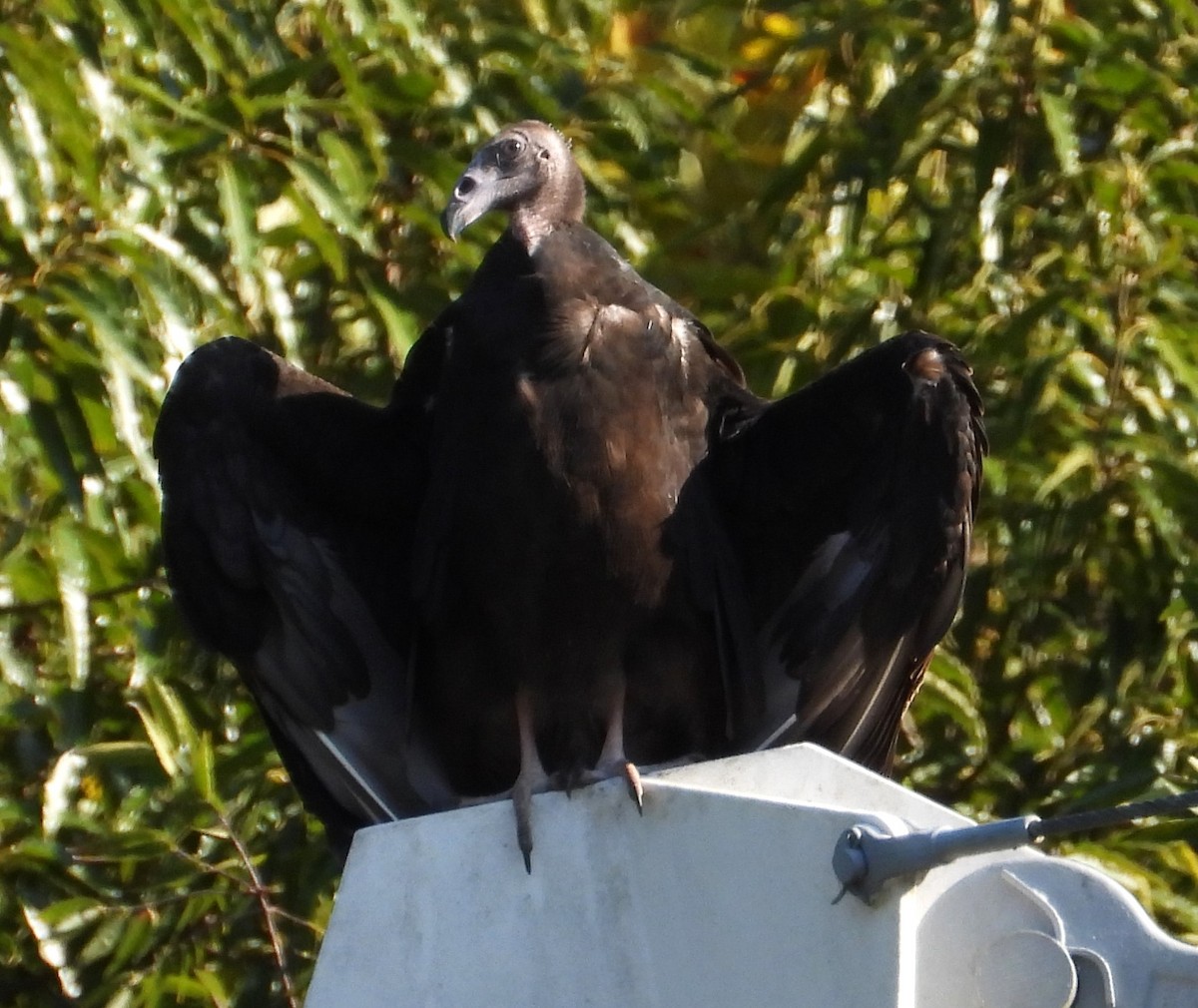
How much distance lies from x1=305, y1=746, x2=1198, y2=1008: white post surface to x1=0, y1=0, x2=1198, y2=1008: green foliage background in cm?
144

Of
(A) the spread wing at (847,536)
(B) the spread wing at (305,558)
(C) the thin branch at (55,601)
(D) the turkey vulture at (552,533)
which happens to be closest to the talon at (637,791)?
(D) the turkey vulture at (552,533)

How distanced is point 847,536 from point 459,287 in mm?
1151

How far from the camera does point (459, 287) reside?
4.78 m

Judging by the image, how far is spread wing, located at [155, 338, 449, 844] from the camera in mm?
4070

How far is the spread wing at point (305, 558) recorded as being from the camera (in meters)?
4.07

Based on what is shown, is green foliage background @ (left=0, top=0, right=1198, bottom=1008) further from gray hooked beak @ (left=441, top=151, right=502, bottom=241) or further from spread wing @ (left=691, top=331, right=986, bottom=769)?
spread wing @ (left=691, top=331, right=986, bottom=769)

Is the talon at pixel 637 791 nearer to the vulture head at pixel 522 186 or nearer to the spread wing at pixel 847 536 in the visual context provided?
the spread wing at pixel 847 536

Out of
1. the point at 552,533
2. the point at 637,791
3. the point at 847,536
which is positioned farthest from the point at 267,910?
the point at 637,791

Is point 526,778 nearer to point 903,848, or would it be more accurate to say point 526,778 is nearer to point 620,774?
point 620,774

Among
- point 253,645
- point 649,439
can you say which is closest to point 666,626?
point 649,439

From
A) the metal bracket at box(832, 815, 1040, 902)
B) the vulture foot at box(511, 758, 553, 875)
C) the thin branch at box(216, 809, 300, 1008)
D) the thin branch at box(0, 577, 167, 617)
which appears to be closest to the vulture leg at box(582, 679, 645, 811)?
the vulture foot at box(511, 758, 553, 875)

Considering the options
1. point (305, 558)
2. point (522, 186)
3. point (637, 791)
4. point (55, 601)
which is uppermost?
point (522, 186)

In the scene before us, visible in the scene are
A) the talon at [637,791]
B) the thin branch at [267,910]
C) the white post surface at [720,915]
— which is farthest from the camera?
the thin branch at [267,910]

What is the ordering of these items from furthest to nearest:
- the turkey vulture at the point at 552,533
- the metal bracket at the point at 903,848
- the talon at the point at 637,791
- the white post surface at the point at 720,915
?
1. the turkey vulture at the point at 552,533
2. the talon at the point at 637,791
3. the white post surface at the point at 720,915
4. the metal bracket at the point at 903,848
